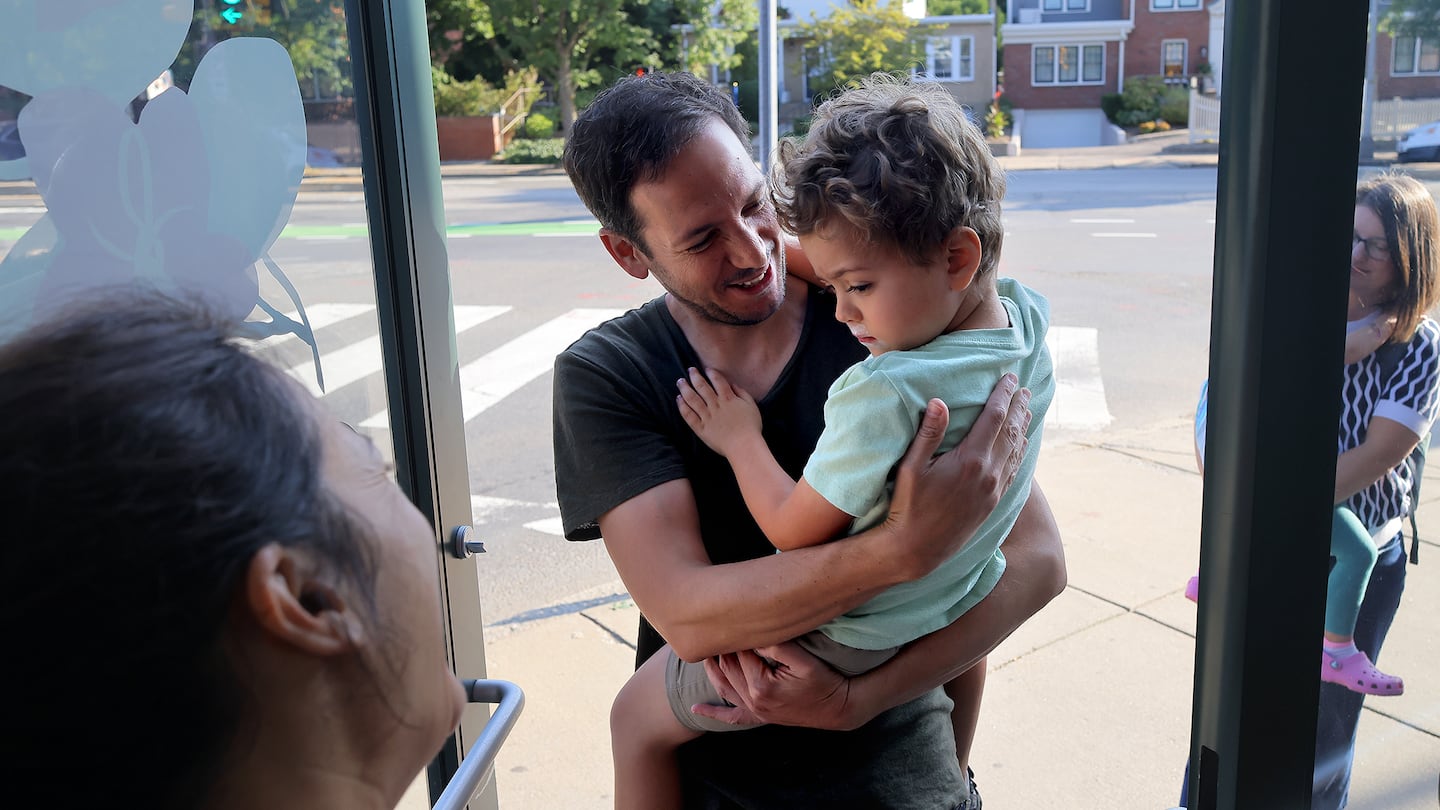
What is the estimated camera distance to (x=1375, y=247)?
60.3 inches

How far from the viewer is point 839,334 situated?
1728 mm

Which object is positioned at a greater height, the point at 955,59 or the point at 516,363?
the point at 955,59

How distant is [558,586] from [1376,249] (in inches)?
149

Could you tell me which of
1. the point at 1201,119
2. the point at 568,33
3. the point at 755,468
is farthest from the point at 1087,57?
the point at 755,468

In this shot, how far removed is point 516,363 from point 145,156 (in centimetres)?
642

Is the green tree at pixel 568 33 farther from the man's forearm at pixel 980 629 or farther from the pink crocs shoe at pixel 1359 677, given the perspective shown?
the pink crocs shoe at pixel 1359 677

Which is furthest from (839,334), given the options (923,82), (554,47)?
(554,47)

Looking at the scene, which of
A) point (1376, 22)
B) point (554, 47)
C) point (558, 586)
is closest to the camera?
point (1376, 22)

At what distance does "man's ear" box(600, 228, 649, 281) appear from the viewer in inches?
68.6

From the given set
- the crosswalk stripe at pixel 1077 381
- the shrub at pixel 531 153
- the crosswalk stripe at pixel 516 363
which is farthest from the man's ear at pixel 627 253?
the shrub at pixel 531 153

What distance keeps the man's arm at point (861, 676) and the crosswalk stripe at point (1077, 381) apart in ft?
14.8

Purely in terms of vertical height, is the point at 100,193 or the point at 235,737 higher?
the point at 100,193

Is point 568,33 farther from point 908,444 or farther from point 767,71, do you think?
point 908,444

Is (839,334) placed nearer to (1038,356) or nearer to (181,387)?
(1038,356)
